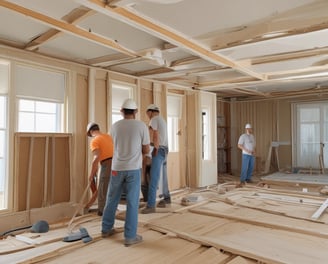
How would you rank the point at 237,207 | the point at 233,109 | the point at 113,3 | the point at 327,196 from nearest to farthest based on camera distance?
the point at 113,3 → the point at 237,207 → the point at 327,196 → the point at 233,109

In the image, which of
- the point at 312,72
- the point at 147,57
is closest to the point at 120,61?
the point at 147,57

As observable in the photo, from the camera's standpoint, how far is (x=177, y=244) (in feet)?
10.3

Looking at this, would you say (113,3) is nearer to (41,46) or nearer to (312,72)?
(41,46)

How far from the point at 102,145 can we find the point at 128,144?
1140 mm

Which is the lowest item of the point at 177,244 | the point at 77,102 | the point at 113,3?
the point at 177,244

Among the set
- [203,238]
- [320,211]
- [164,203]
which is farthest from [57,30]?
[320,211]

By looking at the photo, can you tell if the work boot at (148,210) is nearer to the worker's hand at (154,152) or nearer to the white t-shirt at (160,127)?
the worker's hand at (154,152)

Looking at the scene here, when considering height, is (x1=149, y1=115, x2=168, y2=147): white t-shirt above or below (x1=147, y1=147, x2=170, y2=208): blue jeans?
above

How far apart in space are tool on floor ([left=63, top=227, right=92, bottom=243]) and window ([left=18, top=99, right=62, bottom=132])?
1.74 m

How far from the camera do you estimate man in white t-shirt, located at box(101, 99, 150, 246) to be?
315 centimetres

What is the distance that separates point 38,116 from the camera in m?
4.47

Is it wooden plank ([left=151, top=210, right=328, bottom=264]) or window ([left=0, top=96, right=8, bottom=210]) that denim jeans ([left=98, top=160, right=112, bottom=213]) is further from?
window ([left=0, top=96, right=8, bottom=210])

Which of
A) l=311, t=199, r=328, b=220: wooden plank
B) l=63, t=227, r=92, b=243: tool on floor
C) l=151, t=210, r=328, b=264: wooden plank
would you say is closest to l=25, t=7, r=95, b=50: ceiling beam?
l=63, t=227, r=92, b=243: tool on floor

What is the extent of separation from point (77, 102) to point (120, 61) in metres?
0.95
